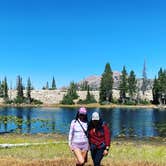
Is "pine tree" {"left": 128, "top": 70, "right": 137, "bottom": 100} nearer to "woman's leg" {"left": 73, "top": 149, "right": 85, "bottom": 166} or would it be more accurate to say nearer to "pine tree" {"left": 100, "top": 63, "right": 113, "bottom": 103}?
"pine tree" {"left": 100, "top": 63, "right": 113, "bottom": 103}

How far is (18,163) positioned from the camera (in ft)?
66.6

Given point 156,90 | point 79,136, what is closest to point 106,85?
point 156,90

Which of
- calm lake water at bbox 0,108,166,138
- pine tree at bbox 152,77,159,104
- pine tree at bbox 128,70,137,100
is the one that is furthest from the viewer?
pine tree at bbox 152,77,159,104

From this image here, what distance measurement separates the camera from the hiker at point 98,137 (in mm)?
16328

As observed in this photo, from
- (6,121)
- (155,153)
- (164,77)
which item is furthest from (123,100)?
(155,153)

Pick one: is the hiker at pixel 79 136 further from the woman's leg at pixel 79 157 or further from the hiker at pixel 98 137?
the hiker at pixel 98 137

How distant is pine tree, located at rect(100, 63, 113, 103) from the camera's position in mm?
182875

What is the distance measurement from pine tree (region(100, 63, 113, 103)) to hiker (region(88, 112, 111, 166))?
166336 millimetres

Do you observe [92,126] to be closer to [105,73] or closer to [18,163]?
[18,163]

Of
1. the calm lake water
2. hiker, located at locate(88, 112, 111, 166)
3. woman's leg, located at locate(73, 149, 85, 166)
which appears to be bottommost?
the calm lake water

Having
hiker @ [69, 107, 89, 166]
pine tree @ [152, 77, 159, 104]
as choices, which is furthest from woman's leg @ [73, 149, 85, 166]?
pine tree @ [152, 77, 159, 104]

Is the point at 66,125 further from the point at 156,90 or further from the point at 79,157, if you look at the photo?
the point at 156,90

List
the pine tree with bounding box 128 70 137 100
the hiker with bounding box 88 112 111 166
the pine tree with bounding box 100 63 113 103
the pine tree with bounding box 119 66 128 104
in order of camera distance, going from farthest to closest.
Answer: the pine tree with bounding box 128 70 137 100 < the pine tree with bounding box 119 66 128 104 < the pine tree with bounding box 100 63 113 103 < the hiker with bounding box 88 112 111 166

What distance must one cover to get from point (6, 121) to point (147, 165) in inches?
2634
